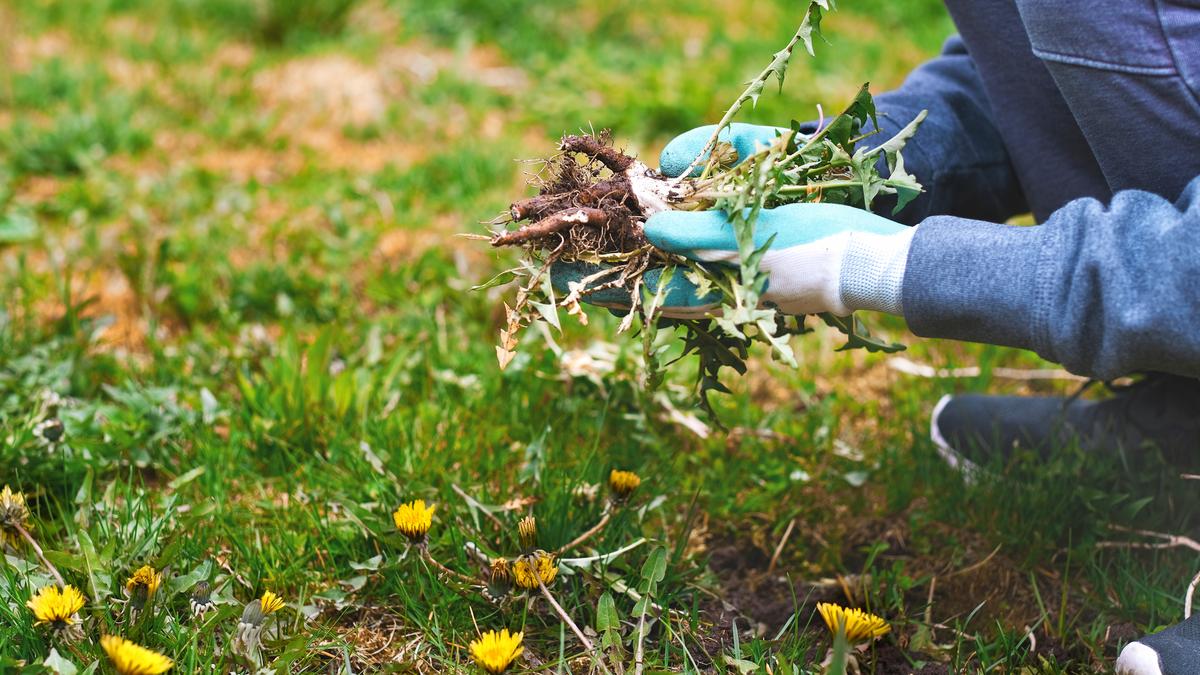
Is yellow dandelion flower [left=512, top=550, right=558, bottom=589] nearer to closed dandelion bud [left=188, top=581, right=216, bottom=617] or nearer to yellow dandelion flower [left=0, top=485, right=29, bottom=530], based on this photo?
closed dandelion bud [left=188, top=581, right=216, bottom=617]

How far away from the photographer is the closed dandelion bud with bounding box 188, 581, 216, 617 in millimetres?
1482

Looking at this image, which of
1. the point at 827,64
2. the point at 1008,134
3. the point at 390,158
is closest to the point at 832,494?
the point at 1008,134

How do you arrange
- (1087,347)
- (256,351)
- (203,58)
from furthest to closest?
(203,58), (256,351), (1087,347)

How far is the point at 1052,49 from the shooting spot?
154cm

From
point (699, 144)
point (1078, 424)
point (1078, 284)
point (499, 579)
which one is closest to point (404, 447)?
point (499, 579)

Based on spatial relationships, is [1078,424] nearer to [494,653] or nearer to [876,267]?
[876,267]

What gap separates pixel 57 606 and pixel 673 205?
1.01 m

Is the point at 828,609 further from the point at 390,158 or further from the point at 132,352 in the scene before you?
the point at 390,158

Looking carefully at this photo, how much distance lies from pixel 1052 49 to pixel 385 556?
4.11ft

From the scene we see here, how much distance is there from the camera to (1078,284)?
4.41 feet

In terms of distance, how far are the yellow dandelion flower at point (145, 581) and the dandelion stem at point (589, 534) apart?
559 millimetres

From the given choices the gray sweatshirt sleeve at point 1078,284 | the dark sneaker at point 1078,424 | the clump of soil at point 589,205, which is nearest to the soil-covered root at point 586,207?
the clump of soil at point 589,205

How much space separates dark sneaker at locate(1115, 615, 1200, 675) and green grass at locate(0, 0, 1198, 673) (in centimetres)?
13

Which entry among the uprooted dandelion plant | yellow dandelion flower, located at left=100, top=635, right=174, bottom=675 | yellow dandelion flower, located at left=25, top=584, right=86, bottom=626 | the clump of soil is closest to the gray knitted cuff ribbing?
the uprooted dandelion plant
